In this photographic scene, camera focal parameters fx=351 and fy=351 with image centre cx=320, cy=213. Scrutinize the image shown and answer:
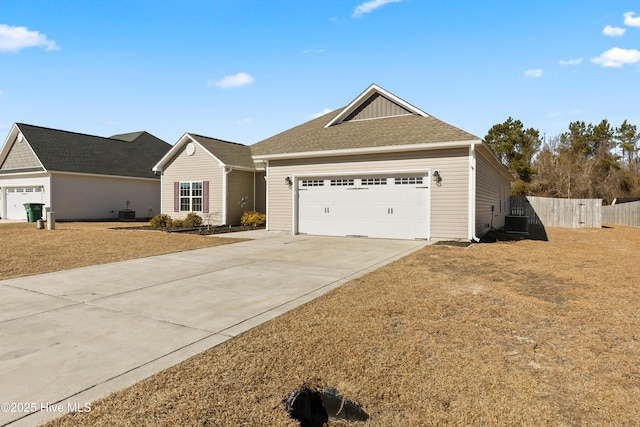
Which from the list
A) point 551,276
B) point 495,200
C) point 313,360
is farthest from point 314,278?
point 495,200

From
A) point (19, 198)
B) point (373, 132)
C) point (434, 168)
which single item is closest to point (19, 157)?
point (19, 198)

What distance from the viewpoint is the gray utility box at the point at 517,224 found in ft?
56.8

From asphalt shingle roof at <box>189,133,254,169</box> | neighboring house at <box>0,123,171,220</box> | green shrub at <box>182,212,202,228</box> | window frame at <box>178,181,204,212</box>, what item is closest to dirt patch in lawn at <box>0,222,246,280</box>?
green shrub at <box>182,212,202,228</box>

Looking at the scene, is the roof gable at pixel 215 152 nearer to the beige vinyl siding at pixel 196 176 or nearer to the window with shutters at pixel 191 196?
the beige vinyl siding at pixel 196 176

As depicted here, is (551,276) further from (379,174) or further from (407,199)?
(379,174)

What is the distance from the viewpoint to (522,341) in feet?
12.8

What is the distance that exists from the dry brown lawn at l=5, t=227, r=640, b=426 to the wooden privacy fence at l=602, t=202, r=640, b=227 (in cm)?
2293

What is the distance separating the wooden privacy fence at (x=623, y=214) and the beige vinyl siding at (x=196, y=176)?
26.1 m

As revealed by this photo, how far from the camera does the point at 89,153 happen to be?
24.9 metres

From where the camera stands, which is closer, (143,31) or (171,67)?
(143,31)

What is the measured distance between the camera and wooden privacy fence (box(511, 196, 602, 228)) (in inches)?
832

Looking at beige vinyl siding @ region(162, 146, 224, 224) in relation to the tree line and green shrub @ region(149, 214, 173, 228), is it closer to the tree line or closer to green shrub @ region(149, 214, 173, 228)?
green shrub @ region(149, 214, 173, 228)

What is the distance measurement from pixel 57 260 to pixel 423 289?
877 cm

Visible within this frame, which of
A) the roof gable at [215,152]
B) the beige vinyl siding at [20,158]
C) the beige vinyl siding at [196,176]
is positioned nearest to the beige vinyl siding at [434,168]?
the roof gable at [215,152]
